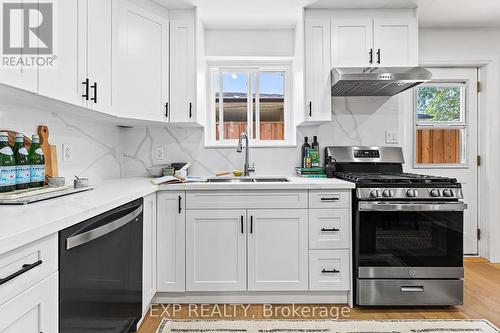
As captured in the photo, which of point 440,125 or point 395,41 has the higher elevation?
point 395,41

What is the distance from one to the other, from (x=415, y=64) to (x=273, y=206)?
170cm

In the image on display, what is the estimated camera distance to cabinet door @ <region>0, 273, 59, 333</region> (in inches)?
31.7

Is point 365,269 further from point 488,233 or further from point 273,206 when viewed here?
point 488,233

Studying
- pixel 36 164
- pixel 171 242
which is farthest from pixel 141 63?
pixel 171 242

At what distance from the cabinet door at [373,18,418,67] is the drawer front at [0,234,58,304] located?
2.60m

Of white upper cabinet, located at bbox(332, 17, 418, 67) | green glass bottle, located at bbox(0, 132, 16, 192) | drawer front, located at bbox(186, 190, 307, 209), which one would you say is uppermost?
white upper cabinet, located at bbox(332, 17, 418, 67)

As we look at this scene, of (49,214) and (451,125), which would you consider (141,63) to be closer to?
(49,214)

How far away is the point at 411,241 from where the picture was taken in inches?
85.0

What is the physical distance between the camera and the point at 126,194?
1646mm

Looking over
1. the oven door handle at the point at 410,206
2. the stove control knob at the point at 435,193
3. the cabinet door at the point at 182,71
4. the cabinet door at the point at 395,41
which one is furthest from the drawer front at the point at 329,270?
the cabinet door at the point at 395,41

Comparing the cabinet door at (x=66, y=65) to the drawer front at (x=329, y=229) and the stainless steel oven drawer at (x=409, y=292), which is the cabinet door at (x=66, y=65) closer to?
the drawer front at (x=329, y=229)

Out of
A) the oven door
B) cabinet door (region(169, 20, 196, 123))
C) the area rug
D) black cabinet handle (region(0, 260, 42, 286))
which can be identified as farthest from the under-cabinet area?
black cabinet handle (region(0, 260, 42, 286))

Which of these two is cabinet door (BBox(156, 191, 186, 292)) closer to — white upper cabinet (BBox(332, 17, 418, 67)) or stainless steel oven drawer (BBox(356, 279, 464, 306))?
stainless steel oven drawer (BBox(356, 279, 464, 306))

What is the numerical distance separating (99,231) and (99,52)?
115cm
